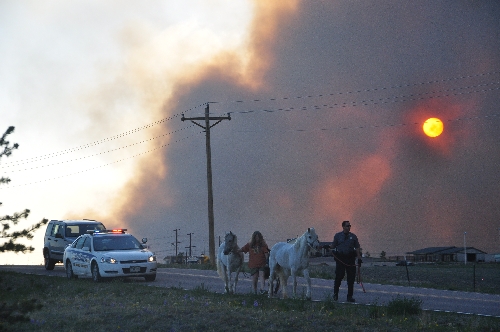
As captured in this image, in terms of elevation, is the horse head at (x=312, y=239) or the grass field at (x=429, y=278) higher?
the horse head at (x=312, y=239)

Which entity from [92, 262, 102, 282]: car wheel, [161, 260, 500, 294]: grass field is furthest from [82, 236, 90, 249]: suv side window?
[161, 260, 500, 294]: grass field

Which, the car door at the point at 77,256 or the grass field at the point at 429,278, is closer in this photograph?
the car door at the point at 77,256

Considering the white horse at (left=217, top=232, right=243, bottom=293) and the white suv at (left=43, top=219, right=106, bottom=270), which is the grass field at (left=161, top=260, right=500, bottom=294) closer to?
the white suv at (left=43, top=219, right=106, bottom=270)

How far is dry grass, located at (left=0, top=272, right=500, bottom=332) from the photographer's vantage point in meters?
13.6

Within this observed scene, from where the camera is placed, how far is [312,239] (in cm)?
1930

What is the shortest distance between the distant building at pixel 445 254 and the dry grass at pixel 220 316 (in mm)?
143468

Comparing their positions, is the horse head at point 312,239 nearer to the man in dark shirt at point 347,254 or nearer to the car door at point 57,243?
the man in dark shirt at point 347,254

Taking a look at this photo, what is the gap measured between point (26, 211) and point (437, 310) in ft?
38.6

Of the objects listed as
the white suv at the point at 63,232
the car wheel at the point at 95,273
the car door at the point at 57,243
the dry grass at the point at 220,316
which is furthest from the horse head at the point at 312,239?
the car door at the point at 57,243

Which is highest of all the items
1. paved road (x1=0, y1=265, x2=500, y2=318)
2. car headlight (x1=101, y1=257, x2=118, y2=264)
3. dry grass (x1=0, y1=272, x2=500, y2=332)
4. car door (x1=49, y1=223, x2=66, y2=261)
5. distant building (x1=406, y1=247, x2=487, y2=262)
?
car door (x1=49, y1=223, x2=66, y2=261)

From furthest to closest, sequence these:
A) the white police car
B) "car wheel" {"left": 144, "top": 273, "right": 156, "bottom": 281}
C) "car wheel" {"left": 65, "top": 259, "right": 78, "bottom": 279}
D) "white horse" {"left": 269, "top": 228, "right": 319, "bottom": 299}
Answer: "car wheel" {"left": 65, "top": 259, "right": 78, "bottom": 279} < "car wheel" {"left": 144, "top": 273, "right": 156, "bottom": 281} < the white police car < "white horse" {"left": 269, "top": 228, "right": 319, "bottom": 299}

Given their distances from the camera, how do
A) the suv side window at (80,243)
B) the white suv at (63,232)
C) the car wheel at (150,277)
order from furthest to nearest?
the white suv at (63,232)
the suv side window at (80,243)
the car wheel at (150,277)

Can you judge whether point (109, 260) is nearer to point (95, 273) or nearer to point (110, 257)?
point (110, 257)

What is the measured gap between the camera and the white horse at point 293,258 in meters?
19.4
